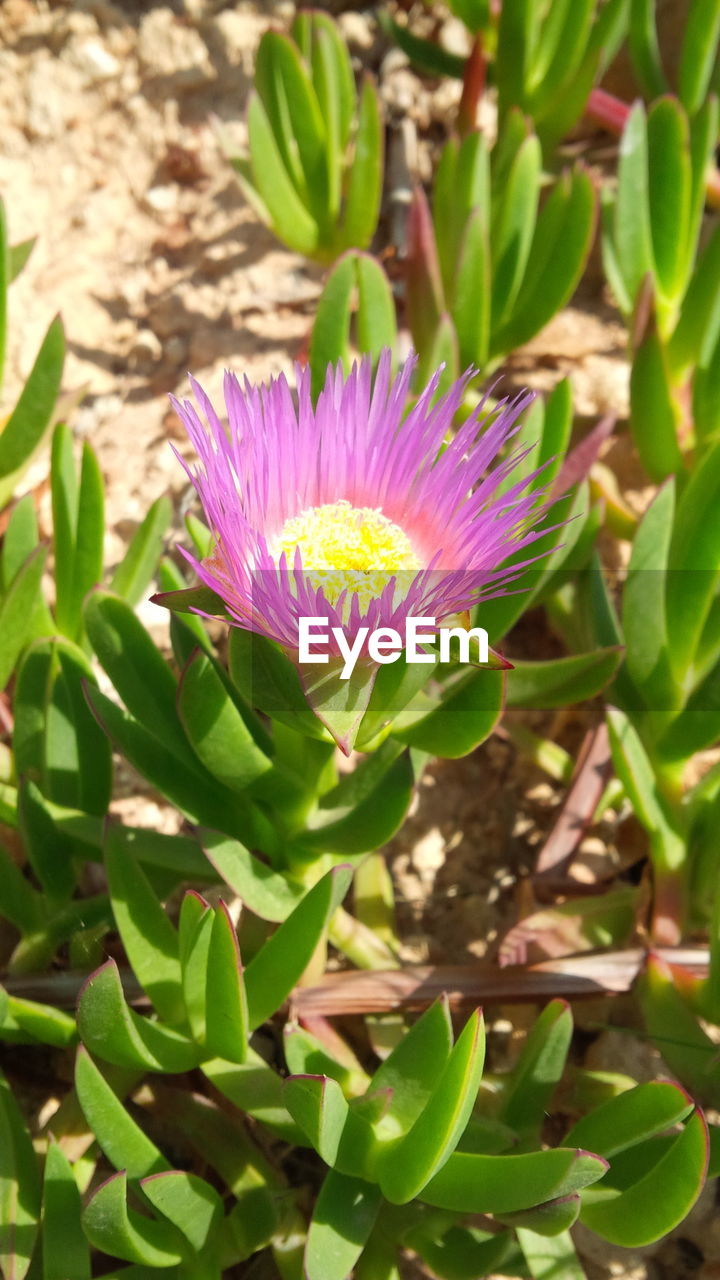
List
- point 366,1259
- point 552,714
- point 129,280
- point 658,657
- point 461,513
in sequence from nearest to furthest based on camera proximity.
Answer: point 461,513, point 366,1259, point 658,657, point 552,714, point 129,280

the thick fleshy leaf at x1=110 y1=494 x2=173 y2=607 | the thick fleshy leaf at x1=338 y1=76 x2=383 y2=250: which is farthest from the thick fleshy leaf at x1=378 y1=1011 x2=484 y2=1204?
the thick fleshy leaf at x1=338 y1=76 x2=383 y2=250

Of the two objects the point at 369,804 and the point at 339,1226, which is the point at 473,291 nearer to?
the point at 369,804

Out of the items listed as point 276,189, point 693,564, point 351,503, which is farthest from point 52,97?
point 693,564

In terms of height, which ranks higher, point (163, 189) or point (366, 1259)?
point (163, 189)

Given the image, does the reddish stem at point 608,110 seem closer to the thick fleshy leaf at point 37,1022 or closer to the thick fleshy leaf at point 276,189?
the thick fleshy leaf at point 276,189

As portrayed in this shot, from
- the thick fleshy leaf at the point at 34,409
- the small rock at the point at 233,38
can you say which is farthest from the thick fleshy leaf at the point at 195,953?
the small rock at the point at 233,38

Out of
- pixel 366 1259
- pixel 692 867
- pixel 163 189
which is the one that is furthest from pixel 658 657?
pixel 163 189

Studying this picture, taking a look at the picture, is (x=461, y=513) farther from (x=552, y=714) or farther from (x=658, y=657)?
(x=552, y=714)
